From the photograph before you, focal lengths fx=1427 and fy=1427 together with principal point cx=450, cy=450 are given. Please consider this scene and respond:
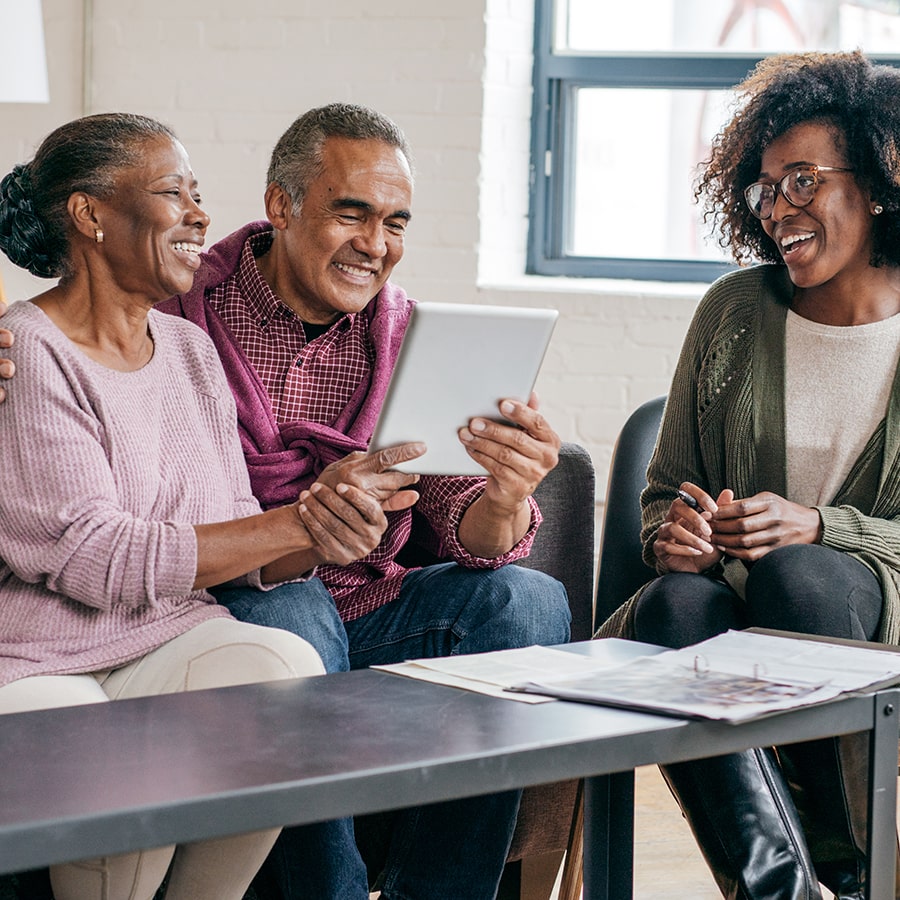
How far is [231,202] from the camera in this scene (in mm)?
3461

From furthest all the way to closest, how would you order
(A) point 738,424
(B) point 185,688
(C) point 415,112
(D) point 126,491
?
1. (C) point 415,112
2. (A) point 738,424
3. (D) point 126,491
4. (B) point 185,688

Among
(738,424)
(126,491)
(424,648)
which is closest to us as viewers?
(126,491)

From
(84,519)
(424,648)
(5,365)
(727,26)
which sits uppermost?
(727,26)

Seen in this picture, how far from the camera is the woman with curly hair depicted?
6.13 ft

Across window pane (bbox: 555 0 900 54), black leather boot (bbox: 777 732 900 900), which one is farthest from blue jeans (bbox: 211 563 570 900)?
window pane (bbox: 555 0 900 54)

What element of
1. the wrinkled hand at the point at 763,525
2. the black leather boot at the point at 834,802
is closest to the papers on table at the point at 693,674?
the black leather boot at the point at 834,802

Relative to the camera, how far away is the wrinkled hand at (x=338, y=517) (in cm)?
170

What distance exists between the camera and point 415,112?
3.33m

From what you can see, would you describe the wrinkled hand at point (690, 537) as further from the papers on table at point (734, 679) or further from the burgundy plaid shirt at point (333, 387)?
the papers on table at point (734, 679)

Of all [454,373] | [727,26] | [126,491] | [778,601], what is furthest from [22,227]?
[727,26]

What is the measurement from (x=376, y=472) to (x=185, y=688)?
0.34 meters

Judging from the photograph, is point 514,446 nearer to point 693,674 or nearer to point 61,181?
point 693,674

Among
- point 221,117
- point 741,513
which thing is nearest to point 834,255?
point 741,513

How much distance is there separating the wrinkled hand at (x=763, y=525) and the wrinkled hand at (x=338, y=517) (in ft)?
1.73
